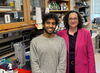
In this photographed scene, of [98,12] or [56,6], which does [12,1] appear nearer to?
[56,6]

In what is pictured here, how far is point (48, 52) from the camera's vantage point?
155 cm

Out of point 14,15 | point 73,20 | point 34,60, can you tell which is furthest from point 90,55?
point 14,15

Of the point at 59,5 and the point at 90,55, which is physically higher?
the point at 59,5

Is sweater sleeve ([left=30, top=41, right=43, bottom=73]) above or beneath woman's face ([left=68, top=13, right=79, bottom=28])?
beneath

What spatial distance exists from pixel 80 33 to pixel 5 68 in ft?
3.16

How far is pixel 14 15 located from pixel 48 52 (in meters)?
0.56

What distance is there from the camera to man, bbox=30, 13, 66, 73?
1548 millimetres

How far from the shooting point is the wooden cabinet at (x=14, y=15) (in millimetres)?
1520

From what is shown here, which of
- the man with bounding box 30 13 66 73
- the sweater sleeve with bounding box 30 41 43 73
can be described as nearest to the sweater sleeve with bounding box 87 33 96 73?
the man with bounding box 30 13 66 73

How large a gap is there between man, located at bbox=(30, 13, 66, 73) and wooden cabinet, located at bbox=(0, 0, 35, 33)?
276mm

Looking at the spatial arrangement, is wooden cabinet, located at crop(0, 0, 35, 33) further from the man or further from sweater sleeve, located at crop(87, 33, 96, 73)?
sweater sleeve, located at crop(87, 33, 96, 73)

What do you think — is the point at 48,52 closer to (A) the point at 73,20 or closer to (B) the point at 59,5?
(A) the point at 73,20

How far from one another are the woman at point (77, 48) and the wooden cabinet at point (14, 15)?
1.61 feet

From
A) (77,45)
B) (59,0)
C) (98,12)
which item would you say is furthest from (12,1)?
(98,12)
